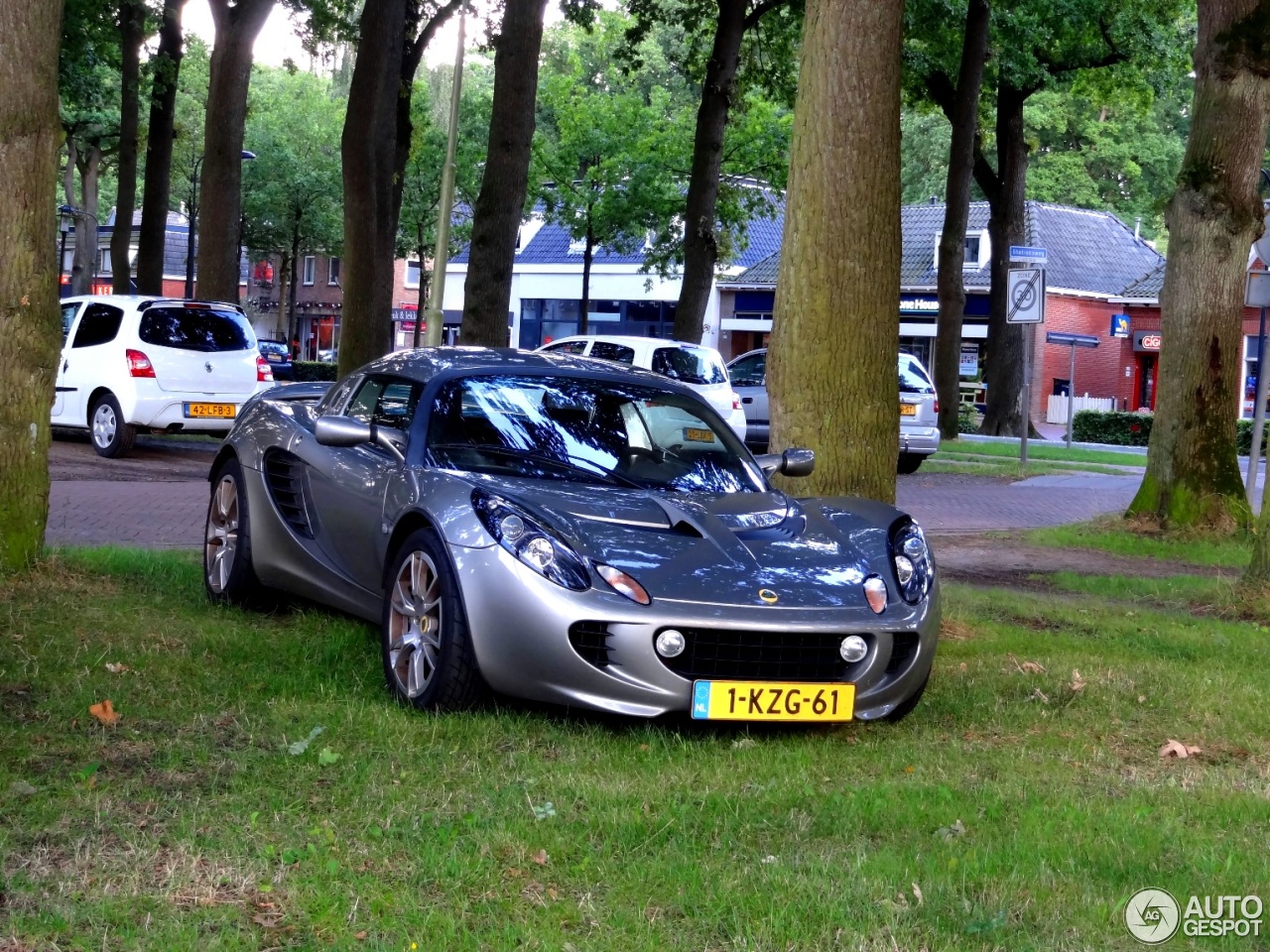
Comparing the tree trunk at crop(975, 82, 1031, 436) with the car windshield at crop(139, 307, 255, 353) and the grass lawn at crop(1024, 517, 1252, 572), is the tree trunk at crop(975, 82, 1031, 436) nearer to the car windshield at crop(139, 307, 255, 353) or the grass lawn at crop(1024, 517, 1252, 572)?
the car windshield at crop(139, 307, 255, 353)

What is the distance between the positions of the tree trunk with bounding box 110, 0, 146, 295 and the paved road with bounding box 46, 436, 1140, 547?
887 centimetres

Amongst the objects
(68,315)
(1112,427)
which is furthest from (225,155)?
(1112,427)

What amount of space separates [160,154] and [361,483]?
21.6m

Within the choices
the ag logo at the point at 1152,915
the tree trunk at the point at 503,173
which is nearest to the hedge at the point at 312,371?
the tree trunk at the point at 503,173

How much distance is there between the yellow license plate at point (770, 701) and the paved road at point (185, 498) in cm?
627

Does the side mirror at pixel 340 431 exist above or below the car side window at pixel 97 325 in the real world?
below

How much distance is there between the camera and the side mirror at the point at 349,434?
6582mm

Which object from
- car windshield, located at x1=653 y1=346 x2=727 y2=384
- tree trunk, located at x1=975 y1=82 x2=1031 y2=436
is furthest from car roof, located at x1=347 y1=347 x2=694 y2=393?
tree trunk, located at x1=975 y1=82 x2=1031 y2=436

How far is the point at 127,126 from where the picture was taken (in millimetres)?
27766

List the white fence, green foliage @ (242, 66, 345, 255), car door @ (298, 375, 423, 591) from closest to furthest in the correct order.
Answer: car door @ (298, 375, 423, 591), the white fence, green foliage @ (242, 66, 345, 255)

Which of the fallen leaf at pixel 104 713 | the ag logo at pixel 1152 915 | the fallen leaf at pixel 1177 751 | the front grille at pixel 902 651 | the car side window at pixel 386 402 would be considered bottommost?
the fallen leaf at pixel 104 713

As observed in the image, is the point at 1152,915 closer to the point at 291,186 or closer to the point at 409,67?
the point at 409,67

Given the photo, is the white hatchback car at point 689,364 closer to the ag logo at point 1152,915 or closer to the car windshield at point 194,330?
the car windshield at point 194,330

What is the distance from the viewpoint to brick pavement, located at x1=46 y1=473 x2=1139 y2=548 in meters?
11.5
